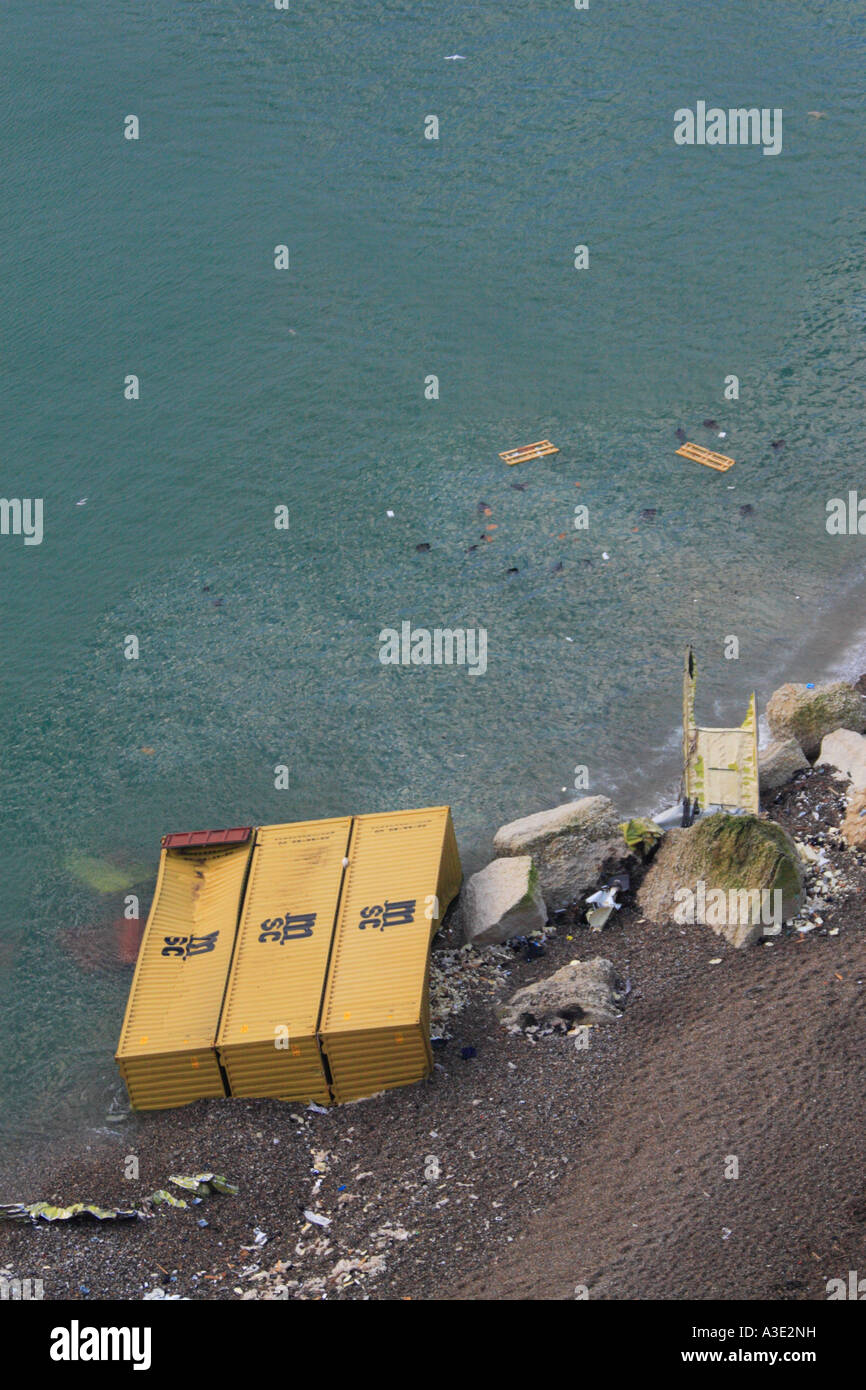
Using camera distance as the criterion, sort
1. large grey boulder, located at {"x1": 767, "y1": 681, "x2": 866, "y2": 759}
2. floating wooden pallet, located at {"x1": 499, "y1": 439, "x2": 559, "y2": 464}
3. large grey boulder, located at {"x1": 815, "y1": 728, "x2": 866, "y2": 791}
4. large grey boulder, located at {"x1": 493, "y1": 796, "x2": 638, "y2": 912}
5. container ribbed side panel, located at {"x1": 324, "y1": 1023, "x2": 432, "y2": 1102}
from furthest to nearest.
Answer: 1. floating wooden pallet, located at {"x1": 499, "y1": 439, "x2": 559, "y2": 464}
2. large grey boulder, located at {"x1": 767, "y1": 681, "x2": 866, "y2": 759}
3. large grey boulder, located at {"x1": 815, "y1": 728, "x2": 866, "y2": 791}
4. large grey boulder, located at {"x1": 493, "y1": 796, "x2": 638, "y2": 912}
5. container ribbed side panel, located at {"x1": 324, "y1": 1023, "x2": 432, "y2": 1102}

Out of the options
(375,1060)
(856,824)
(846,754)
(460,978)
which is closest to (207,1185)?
(375,1060)

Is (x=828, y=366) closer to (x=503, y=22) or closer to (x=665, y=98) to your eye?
(x=665, y=98)

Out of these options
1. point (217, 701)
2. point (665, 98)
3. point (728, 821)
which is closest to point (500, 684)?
point (217, 701)

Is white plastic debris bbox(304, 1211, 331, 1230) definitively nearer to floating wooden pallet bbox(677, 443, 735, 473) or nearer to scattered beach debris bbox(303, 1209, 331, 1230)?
scattered beach debris bbox(303, 1209, 331, 1230)

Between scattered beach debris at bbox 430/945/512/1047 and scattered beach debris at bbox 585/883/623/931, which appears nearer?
scattered beach debris at bbox 430/945/512/1047

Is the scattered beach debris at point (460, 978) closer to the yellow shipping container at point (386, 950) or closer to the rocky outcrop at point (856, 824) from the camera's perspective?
the yellow shipping container at point (386, 950)

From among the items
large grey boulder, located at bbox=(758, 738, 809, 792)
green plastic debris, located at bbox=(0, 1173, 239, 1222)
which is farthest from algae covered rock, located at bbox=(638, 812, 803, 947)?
green plastic debris, located at bbox=(0, 1173, 239, 1222)

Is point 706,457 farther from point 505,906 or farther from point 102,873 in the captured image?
point 102,873

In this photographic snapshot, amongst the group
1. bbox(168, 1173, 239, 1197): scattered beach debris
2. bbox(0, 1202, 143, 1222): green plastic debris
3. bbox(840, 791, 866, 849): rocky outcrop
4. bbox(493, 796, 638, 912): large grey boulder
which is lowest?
bbox(0, 1202, 143, 1222): green plastic debris
